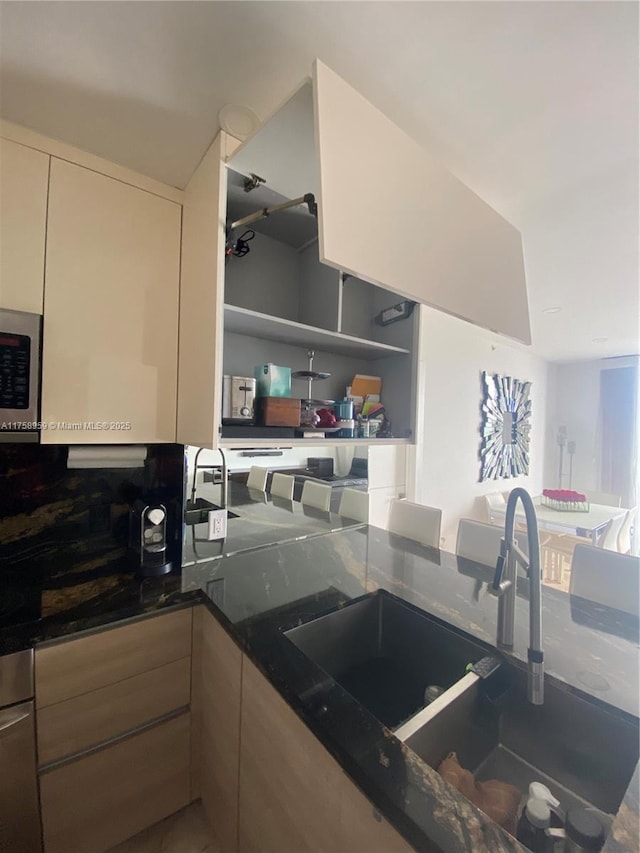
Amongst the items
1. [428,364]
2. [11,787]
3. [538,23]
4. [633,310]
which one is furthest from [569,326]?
[11,787]

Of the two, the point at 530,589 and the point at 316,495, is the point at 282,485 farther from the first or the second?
the point at 530,589

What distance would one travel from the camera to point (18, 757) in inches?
35.4

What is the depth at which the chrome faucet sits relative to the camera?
0.81 metres

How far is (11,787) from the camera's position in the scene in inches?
35.3

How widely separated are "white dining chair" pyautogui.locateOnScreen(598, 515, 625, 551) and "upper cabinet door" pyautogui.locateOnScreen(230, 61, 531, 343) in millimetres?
2825

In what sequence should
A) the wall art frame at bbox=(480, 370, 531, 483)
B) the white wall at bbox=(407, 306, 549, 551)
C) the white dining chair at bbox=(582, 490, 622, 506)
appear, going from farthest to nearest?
the white dining chair at bbox=(582, 490, 622, 506), the wall art frame at bbox=(480, 370, 531, 483), the white wall at bbox=(407, 306, 549, 551)

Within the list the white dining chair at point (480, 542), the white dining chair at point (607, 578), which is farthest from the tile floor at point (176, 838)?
the white dining chair at point (607, 578)

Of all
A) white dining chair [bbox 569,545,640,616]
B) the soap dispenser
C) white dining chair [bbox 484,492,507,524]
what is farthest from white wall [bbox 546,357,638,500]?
the soap dispenser

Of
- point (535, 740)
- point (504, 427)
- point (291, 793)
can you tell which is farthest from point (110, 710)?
point (504, 427)

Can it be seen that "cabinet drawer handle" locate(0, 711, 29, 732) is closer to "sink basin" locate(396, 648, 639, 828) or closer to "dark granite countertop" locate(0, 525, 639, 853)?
"dark granite countertop" locate(0, 525, 639, 853)

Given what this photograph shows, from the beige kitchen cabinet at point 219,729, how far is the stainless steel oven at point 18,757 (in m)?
0.44

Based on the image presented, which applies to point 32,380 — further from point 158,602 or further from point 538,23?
point 538,23

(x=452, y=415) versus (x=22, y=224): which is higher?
(x=22, y=224)

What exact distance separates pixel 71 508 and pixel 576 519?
4029mm
